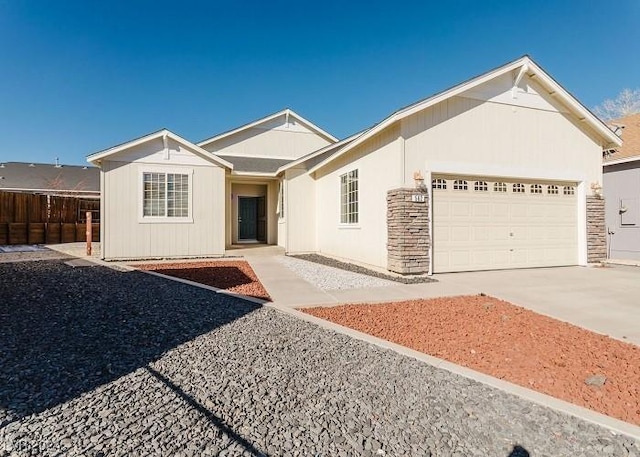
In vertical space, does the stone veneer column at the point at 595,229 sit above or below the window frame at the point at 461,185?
below

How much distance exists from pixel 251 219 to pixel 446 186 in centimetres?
992

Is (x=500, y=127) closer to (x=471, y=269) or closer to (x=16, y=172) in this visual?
(x=471, y=269)

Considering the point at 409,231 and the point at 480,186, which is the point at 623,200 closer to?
the point at 480,186

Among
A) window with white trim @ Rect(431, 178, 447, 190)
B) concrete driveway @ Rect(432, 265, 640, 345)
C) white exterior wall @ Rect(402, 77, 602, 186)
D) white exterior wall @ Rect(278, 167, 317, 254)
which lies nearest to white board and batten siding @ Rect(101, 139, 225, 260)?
white exterior wall @ Rect(278, 167, 317, 254)

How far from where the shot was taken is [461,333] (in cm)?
412

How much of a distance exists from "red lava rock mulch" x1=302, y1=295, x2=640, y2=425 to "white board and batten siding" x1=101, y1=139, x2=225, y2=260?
713 cm

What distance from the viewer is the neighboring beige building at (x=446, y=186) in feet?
26.1

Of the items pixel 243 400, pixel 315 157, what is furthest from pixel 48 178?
pixel 243 400

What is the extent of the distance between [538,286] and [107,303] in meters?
7.89

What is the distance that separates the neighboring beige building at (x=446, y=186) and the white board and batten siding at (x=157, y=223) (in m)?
0.03

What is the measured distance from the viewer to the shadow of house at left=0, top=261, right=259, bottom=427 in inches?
103

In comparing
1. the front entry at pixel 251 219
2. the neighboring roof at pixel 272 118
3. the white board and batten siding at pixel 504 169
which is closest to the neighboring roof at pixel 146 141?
the front entry at pixel 251 219

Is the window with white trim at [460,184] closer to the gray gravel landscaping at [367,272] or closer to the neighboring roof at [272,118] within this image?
the gray gravel landscaping at [367,272]

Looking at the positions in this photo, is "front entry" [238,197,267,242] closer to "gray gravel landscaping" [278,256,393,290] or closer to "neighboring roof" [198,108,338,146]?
"neighboring roof" [198,108,338,146]
